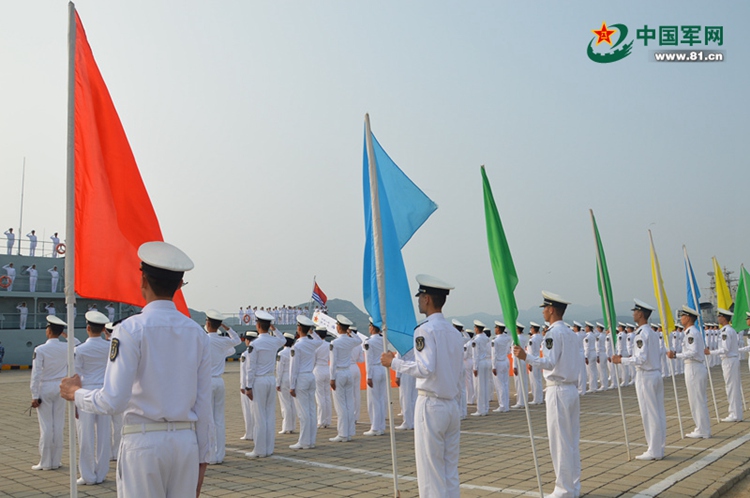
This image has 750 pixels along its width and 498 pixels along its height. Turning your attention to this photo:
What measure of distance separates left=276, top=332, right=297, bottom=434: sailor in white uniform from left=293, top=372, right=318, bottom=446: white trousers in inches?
52.3

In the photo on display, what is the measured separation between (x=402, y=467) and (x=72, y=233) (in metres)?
5.79

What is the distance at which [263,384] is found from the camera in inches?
395

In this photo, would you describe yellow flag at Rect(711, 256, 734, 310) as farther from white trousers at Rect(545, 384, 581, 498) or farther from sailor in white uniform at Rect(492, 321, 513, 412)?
white trousers at Rect(545, 384, 581, 498)

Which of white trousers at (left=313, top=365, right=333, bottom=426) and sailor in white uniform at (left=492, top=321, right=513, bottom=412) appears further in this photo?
sailor in white uniform at (left=492, top=321, right=513, bottom=412)

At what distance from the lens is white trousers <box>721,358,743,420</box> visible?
470 inches

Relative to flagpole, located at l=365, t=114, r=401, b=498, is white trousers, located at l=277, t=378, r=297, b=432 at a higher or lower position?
lower

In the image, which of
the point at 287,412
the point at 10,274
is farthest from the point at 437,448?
the point at 10,274

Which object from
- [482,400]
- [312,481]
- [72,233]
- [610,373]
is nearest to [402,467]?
[312,481]

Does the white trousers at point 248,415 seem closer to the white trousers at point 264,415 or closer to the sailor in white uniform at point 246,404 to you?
the sailor in white uniform at point 246,404

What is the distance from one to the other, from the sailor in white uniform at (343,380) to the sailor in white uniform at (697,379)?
225 inches

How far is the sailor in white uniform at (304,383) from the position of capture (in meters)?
10.3

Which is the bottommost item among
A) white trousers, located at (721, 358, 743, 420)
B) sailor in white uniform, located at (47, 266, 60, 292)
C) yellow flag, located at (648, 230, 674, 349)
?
white trousers, located at (721, 358, 743, 420)

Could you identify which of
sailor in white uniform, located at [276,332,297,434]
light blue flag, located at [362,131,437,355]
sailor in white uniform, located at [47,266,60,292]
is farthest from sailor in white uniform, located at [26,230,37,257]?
light blue flag, located at [362,131,437,355]

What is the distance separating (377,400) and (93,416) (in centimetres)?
536
